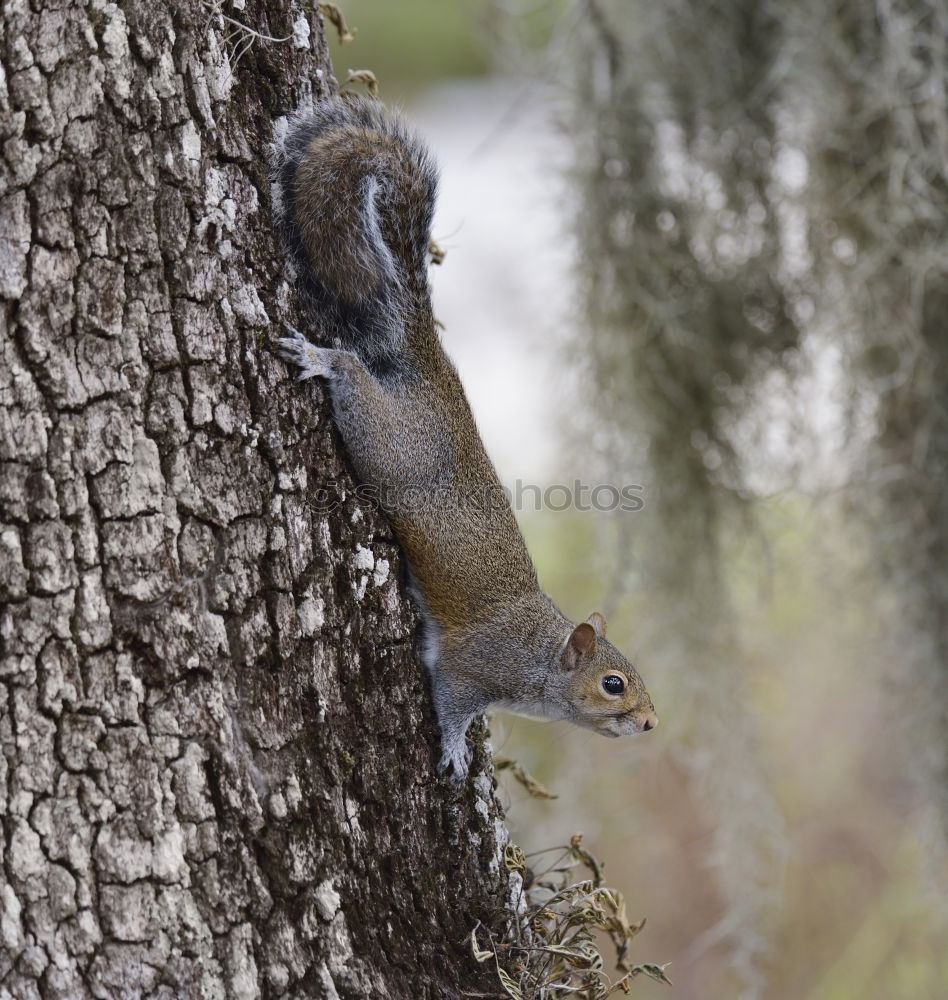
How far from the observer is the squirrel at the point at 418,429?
1.28 meters

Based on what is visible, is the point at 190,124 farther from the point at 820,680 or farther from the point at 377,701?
the point at 820,680

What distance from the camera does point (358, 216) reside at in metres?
1.38

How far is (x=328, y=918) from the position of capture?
3.67 feet

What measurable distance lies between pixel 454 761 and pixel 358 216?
28.5 inches

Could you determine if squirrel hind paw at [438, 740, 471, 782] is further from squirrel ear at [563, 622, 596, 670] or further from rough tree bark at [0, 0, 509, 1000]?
squirrel ear at [563, 622, 596, 670]

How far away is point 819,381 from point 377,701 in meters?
1.54

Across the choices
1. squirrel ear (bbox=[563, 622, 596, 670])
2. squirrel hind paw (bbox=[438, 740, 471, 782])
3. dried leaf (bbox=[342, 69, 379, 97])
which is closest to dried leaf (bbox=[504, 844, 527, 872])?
squirrel hind paw (bbox=[438, 740, 471, 782])

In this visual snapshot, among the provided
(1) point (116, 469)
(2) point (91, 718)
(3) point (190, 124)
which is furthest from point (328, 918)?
(3) point (190, 124)

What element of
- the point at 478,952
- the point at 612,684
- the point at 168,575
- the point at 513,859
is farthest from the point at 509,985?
the point at 612,684

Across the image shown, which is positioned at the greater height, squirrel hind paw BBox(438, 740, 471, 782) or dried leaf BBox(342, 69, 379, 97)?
dried leaf BBox(342, 69, 379, 97)

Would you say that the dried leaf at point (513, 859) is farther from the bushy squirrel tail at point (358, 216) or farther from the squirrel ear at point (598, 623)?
the bushy squirrel tail at point (358, 216)

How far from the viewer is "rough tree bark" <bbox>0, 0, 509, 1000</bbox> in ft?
3.32

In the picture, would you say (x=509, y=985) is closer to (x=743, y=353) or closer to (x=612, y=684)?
(x=612, y=684)

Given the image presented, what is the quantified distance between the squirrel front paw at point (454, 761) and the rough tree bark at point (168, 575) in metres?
0.11
